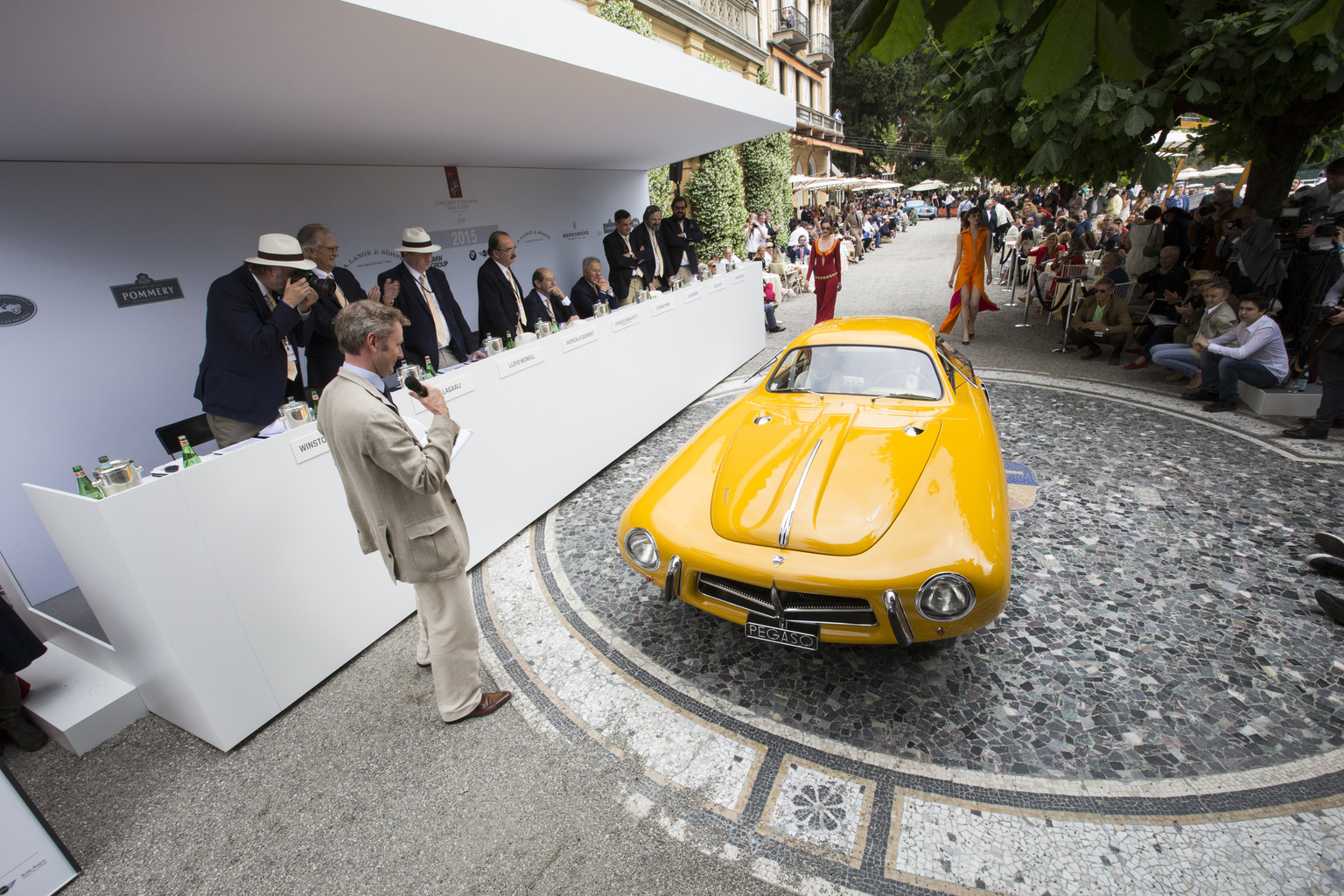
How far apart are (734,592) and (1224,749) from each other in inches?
82.6

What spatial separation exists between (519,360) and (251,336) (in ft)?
5.40

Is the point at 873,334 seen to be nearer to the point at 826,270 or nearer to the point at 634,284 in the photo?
the point at 634,284

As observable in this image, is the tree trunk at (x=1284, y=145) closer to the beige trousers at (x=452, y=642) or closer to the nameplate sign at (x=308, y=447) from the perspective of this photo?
the beige trousers at (x=452, y=642)

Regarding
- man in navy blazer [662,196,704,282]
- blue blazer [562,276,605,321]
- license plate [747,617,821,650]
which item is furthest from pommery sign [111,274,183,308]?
man in navy blazer [662,196,704,282]

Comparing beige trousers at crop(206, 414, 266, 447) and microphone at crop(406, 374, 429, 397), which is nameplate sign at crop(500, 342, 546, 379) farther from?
microphone at crop(406, 374, 429, 397)

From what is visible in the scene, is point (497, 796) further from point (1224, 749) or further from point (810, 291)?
point (810, 291)

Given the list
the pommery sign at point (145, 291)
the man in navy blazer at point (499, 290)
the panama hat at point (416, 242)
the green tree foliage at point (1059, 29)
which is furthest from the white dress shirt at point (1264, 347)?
the pommery sign at point (145, 291)

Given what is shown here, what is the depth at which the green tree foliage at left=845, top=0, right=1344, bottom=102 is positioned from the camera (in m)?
1.44

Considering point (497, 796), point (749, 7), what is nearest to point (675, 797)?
point (497, 796)

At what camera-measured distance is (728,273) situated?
8086 millimetres

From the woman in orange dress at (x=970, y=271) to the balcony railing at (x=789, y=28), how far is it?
33081 millimetres

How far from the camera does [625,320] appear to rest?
5770 mm

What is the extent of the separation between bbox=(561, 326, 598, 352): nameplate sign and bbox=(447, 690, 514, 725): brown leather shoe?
2850 millimetres

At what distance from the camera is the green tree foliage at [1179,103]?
4910mm
